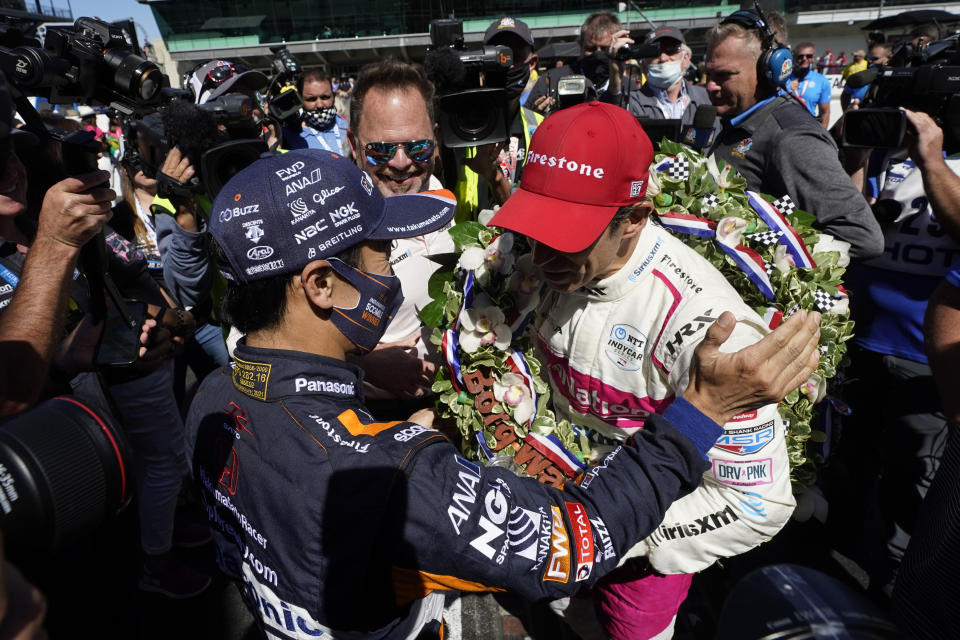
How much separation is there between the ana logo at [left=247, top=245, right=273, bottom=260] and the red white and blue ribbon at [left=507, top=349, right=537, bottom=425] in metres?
0.97

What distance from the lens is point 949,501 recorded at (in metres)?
1.27

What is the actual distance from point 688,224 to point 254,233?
1.46 metres

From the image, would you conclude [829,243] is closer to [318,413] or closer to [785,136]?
[785,136]

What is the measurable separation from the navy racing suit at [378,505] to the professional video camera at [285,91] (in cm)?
415

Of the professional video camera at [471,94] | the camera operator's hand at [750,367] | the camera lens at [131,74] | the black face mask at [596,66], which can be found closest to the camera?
the camera operator's hand at [750,367]

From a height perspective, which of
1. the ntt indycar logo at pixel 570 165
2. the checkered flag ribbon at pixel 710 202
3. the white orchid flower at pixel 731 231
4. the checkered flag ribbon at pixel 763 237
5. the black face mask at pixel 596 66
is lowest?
the checkered flag ribbon at pixel 763 237

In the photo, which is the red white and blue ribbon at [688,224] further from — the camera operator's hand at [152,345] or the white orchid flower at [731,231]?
the camera operator's hand at [152,345]

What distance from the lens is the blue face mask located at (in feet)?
5.00

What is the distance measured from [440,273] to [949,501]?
1695 mm

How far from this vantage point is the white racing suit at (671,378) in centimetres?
158

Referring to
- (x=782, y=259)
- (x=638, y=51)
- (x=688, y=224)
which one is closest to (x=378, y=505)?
(x=688, y=224)

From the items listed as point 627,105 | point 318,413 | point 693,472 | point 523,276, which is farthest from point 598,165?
point 627,105

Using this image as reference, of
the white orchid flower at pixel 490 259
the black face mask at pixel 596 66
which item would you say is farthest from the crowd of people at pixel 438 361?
the black face mask at pixel 596 66

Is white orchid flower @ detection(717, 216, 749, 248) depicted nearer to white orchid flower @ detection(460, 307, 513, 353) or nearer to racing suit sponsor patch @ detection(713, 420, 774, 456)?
racing suit sponsor patch @ detection(713, 420, 774, 456)
